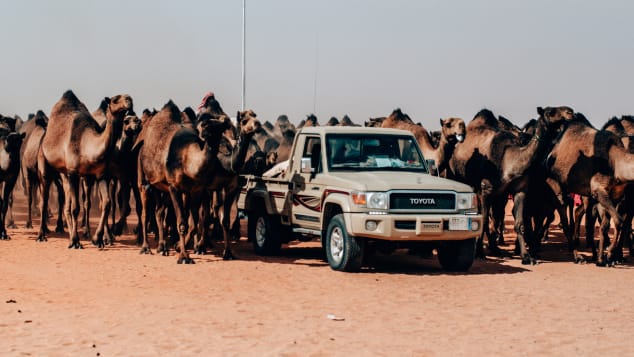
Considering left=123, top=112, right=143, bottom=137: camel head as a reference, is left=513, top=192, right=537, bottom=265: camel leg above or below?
below

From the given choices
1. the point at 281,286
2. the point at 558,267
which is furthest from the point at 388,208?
the point at 558,267

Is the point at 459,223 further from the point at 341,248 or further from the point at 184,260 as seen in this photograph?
the point at 184,260

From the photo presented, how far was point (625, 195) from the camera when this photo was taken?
1828 centimetres

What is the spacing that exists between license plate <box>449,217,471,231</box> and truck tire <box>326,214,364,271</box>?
4.64 feet

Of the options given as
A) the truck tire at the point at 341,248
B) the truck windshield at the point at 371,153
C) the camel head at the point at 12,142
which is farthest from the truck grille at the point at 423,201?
the camel head at the point at 12,142

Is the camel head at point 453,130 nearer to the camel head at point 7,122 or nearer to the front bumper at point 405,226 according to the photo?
the front bumper at point 405,226

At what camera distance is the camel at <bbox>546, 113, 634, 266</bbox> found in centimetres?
1703

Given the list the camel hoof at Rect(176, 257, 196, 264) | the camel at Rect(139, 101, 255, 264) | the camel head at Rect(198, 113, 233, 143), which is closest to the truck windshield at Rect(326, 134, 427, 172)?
the camel at Rect(139, 101, 255, 264)

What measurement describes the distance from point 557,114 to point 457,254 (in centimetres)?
345

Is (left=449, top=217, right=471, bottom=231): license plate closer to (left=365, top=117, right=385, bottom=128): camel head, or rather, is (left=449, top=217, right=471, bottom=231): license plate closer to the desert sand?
the desert sand

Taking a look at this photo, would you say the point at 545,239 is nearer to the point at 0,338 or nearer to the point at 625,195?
the point at 625,195

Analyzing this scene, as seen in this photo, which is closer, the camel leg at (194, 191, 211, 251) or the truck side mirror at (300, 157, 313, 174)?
the truck side mirror at (300, 157, 313, 174)

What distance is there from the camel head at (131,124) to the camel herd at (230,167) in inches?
1.1

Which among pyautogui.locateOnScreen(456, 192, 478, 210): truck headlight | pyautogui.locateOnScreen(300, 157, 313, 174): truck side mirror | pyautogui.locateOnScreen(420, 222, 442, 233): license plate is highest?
pyautogui.locateOnScreen(300, 157, 313, 174): truck side mirror
